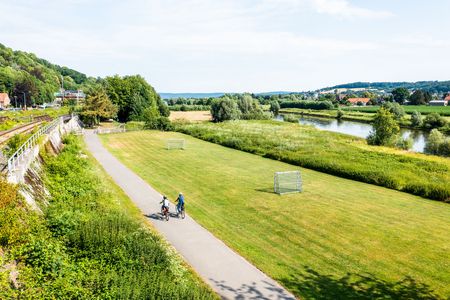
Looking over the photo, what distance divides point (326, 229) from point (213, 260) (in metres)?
7.16

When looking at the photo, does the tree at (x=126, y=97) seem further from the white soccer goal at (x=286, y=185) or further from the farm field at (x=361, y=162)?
the white soccer goal at (x=286, y=185)

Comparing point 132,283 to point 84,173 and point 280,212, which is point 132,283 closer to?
point 280,212

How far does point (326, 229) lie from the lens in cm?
1836

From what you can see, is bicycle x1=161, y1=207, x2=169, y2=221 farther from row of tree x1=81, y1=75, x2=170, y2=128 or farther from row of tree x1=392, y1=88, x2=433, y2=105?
row of tree x1=392, y1=88, x2=433, y2=105

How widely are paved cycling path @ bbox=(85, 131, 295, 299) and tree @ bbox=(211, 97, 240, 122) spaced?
214 ft

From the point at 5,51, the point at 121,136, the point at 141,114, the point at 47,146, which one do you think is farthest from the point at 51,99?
the point at 47,146

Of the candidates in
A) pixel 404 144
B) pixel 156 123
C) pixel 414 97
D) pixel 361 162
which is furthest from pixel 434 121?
pixel 414 97

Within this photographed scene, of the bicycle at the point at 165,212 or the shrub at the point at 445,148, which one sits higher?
the bicycle at the point at 165,212

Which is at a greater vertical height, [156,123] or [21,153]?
[21,153]

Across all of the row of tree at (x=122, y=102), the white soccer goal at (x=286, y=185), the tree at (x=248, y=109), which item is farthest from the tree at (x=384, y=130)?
the tree at (x=248, y=109)

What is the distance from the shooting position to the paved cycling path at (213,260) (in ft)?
40.2

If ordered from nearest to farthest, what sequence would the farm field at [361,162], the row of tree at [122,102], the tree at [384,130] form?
1. the farm field at [361,162]
2. the tree at [384,130]
3. the row of tree at [122,102]

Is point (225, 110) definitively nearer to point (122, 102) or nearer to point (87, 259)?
point (122, 102)

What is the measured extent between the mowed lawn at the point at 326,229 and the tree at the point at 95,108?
3605 centimetres
